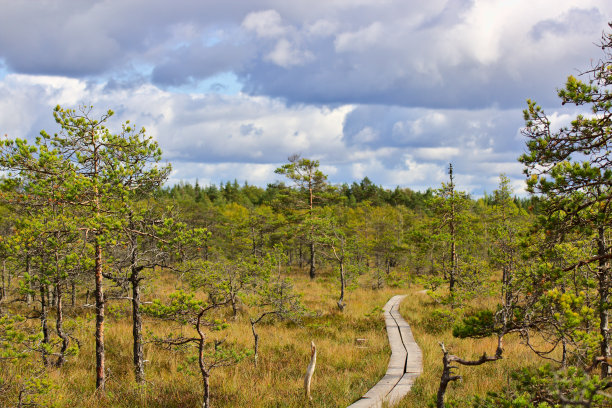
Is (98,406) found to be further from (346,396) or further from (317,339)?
(317,339)

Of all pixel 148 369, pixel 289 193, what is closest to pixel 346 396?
pixel 148 369

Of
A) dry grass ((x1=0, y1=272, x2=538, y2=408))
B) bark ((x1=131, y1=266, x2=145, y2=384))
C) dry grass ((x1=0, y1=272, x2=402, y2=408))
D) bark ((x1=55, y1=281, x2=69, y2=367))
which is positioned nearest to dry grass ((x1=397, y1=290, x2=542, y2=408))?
dry grass ((x1=0, y1=272, x2=538, y2=408))

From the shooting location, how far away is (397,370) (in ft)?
36.8

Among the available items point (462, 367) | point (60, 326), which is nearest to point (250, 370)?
point (60, 326)

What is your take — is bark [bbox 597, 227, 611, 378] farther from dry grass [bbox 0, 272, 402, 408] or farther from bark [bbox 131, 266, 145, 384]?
bark [bbox 131, 266, 145, 384]

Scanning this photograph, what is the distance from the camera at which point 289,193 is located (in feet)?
116

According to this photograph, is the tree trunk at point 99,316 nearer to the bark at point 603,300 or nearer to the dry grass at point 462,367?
the dry grass at point 462,367

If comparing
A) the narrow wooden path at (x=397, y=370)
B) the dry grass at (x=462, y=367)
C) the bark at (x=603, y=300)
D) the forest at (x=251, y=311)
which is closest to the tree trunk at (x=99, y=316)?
the forest at (x=251, y=311)

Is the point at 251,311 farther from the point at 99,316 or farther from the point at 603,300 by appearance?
the point at 603,300

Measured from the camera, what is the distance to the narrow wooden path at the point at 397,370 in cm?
888

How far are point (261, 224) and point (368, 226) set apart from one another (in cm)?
1517

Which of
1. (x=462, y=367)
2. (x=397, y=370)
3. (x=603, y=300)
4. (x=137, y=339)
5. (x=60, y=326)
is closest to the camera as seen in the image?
(x=603, y=300)

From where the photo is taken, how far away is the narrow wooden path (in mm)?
8875

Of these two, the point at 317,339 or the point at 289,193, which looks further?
the point at 289,193
